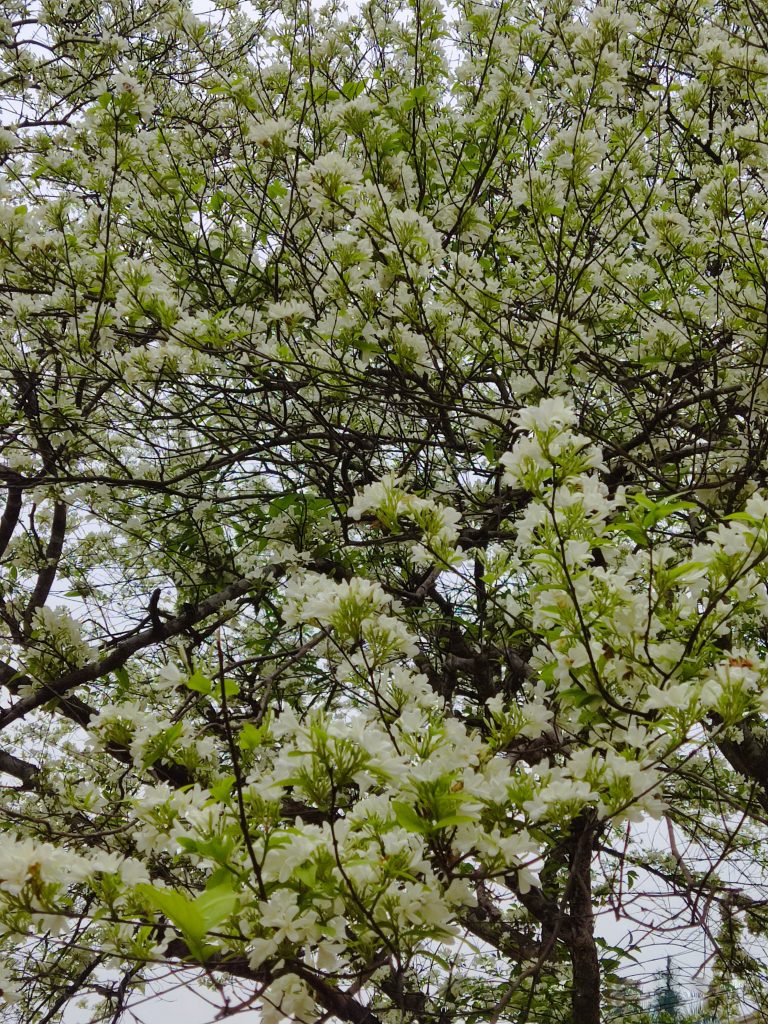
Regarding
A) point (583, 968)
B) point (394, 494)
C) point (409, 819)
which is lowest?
point (409, 819)

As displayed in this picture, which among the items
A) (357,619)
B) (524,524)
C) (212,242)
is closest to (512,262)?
(212,242)

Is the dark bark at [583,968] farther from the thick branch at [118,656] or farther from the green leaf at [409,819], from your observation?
the green leaf at [409,819]

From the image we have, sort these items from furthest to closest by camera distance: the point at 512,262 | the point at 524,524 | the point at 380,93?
the point at 512,262 < the point at 380,93 < the point at 524,524

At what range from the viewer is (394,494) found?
4.93 feet

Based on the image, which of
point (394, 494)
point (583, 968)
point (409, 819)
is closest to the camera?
point (409, 819)

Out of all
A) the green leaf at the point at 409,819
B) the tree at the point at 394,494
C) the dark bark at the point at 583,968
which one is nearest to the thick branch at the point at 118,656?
the tree at the point at 394,494

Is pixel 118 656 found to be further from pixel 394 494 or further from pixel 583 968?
pixel 583 968

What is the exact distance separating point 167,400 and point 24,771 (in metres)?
1.84

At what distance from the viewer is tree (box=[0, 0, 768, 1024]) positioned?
3.89 feet

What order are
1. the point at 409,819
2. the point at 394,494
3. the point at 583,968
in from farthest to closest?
the point at 583,968 < the point at 394,494 < the point at 409,819

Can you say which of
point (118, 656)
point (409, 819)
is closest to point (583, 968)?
point (118, 656)

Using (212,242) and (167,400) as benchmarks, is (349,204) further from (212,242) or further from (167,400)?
(167,400)

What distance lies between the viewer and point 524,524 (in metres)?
1.40

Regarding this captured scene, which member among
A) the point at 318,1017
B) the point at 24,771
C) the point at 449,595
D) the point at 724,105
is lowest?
the point at 318,1017
